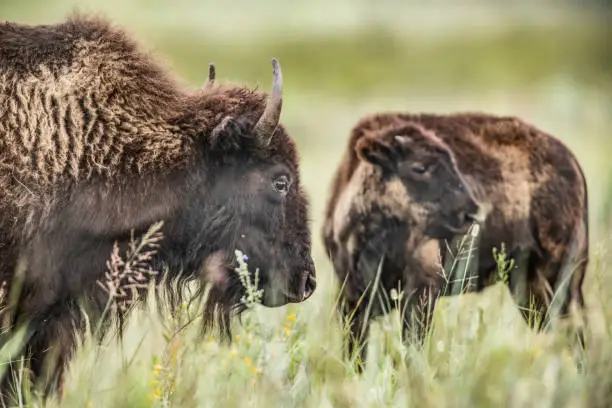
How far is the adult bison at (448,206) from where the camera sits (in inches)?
256

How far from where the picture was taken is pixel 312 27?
1451 inches

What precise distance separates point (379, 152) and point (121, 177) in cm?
237

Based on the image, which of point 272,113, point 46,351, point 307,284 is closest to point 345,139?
point 307,284

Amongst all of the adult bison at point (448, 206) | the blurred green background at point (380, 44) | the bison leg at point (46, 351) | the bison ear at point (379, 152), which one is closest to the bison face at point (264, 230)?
the bison leg at point (46, 351)

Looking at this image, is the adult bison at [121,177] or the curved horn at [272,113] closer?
the adult bison at [121,177]

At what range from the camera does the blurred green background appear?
29.5 m

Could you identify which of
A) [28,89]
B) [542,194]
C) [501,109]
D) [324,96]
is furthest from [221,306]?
[324,96]

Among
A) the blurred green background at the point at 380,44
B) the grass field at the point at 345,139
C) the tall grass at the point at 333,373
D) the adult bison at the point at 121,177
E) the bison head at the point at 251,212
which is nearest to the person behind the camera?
the tall grass at the point at 333,373

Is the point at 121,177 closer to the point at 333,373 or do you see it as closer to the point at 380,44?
the point at 333,373

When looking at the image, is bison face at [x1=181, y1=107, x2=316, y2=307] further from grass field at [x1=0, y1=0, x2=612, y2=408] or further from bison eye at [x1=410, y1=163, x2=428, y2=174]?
bison eye at [x1=410, y1=163, x2=428, y2=174]

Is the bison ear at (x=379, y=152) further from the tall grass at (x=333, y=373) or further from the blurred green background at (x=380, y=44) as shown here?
the blurred green background at (x=380, y=44)

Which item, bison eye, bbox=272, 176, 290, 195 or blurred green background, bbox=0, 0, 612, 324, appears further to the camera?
blurred green background, bbox=0, 0, 612, 324

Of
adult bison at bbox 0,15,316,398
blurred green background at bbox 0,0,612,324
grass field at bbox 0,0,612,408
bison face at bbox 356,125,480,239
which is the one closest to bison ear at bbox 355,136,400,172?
bison face at bbox 356,125,480,239

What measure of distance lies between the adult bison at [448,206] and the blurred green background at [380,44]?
59.9 ft
